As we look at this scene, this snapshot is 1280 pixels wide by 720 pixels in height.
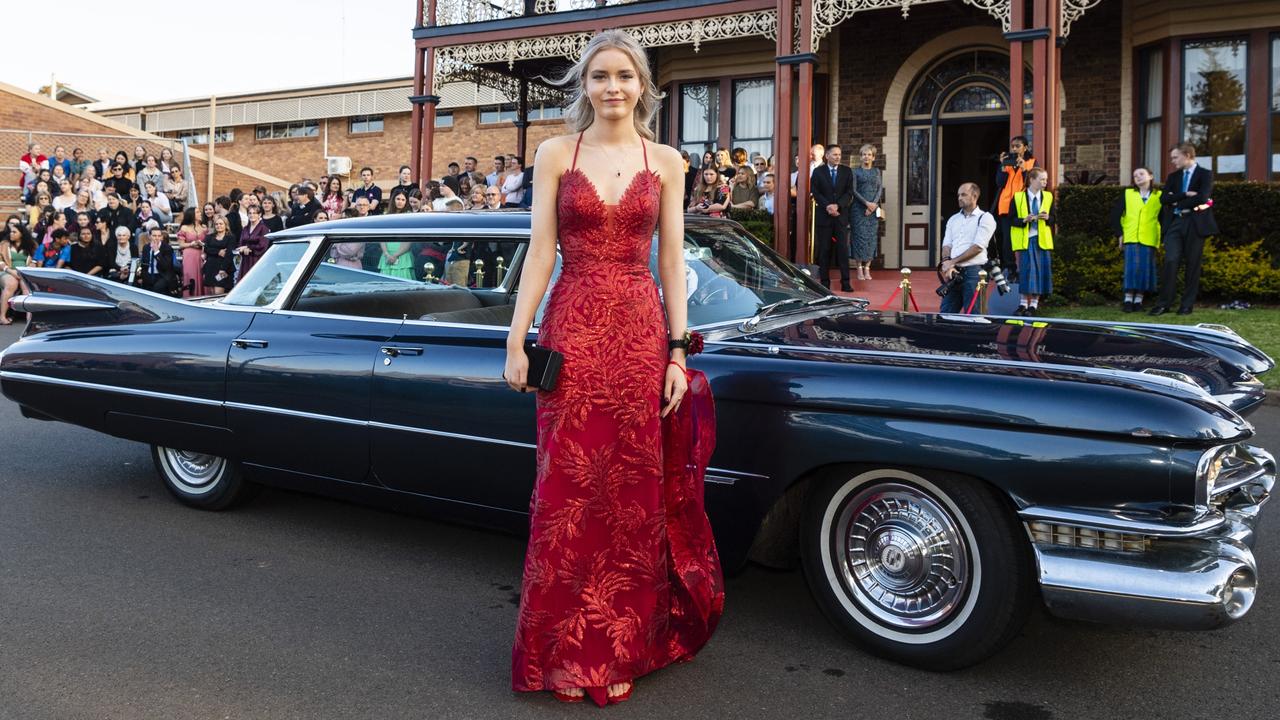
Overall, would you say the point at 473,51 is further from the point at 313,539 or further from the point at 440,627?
the point at 440,627

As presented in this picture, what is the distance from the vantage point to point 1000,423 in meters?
3.15

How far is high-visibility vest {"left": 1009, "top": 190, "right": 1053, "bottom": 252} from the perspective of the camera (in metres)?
12.2

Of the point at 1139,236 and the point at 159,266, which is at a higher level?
the point at 1139,236

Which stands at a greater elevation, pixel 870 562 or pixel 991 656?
pixel 870 562

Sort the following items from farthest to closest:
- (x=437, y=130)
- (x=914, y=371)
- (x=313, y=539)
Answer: (x=437, y=130) < (x=313, y=539) < (x=914, y=371)

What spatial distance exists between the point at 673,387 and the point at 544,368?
398mm

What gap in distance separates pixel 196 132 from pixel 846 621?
4145cm

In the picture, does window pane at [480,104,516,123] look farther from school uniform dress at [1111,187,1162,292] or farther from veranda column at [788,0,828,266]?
school uniform dress at [1111,187,1162,292]

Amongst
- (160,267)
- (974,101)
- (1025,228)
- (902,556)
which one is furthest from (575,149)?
(160,267)

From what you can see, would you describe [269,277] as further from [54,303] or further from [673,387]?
[673,387]

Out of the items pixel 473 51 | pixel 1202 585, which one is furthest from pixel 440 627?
pixel 473 51

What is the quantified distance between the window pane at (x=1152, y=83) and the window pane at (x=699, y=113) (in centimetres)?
650

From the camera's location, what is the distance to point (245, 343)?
4887mm

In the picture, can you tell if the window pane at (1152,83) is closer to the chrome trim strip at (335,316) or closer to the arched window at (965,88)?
the arched window at (965,88)
